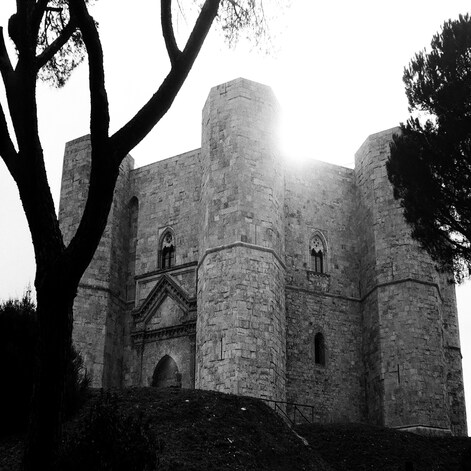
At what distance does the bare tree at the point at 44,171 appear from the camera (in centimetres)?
727

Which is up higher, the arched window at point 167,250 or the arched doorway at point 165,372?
the arched window at point 167,250

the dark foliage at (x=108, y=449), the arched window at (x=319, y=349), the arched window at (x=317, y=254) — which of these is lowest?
the dark foliage at (x=108, y=449)

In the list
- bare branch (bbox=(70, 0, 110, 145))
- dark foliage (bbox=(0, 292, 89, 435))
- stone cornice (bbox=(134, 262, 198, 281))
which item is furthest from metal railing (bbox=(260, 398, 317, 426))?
bare branch (bbox=(70, 0, 110, 145))

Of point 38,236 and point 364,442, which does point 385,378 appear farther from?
point 38,236

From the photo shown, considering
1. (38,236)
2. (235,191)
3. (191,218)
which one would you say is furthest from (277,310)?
(38,236)

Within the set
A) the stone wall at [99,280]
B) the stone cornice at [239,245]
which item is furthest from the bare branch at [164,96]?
the stone wall at [99,280]

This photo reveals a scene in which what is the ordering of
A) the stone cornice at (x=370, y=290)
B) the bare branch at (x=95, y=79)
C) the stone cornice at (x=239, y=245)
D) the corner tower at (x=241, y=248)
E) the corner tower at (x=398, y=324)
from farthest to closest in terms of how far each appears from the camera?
the stone cornice at (x=370, y=290)
the corner tower at (x=398, y=324)
the stone cornice at (x=239, y=245)
the corner tower at (x=241, y=248)
the bare branch at (x=95, y=79)

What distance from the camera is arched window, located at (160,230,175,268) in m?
22.5

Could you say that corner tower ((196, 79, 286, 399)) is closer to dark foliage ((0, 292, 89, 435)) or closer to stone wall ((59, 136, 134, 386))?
stone wall ((59, 136, 134, 386))

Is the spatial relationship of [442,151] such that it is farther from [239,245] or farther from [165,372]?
[165,372]

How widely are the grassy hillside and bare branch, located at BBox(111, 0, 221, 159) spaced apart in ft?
9.66

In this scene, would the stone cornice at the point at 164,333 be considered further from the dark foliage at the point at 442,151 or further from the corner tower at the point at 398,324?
the dark foliage at the point at 442,151

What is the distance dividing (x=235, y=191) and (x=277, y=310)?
3094 mm

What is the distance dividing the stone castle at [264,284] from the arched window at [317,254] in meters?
0.03
